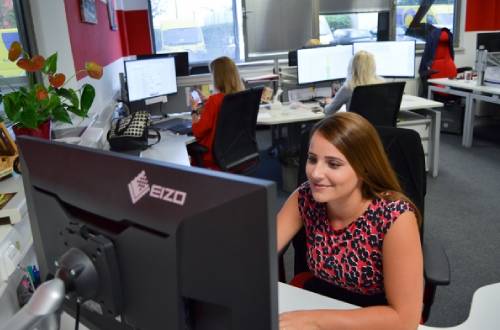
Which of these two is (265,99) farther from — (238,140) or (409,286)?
(409,286)

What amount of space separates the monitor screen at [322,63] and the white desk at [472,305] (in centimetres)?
292

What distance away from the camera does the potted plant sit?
5.19 feet

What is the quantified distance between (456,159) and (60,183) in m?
4.49

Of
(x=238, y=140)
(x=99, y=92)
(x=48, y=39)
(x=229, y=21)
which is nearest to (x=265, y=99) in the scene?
(x=238, y=140)

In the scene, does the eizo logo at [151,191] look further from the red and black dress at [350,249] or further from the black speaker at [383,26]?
the black speaker at [383,26]

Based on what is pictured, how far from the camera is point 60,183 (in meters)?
0.68

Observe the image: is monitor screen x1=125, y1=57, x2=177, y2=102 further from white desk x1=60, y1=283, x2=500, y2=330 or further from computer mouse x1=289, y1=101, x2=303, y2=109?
white desk x1=60, y1=283, x2=500, y2=330

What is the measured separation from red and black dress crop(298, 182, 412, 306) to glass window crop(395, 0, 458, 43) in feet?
19.1

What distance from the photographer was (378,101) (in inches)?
126

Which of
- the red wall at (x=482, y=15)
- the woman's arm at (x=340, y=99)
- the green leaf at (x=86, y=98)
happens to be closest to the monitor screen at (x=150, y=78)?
the woman's arm at (x=340, y=99)

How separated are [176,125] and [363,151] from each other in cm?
228

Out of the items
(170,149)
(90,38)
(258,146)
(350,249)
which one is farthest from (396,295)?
(258,146)

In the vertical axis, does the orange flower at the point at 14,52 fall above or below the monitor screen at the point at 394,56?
above

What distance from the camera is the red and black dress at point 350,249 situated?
1.25 m
